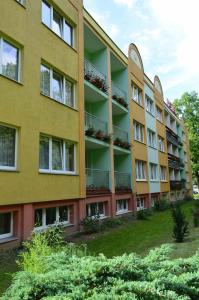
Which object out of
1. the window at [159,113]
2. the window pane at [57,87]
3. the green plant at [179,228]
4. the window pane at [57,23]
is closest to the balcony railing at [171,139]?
the window at [159,113]

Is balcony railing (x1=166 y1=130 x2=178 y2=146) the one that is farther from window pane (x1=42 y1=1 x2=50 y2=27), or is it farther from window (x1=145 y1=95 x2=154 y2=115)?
window pane (x1=42 y1=1 x2=50 y2=27)

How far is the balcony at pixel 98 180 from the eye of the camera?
1850cm

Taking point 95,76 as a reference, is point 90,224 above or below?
below

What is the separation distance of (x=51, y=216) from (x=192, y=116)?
55.6 meters

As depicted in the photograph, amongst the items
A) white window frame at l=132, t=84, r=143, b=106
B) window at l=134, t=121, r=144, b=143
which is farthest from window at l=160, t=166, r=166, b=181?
white window frame at l=132, t=84, r=143, b=106

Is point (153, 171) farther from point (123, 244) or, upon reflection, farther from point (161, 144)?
point (123, 244)

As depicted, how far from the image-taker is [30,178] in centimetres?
1223

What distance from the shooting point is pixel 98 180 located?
65.0 feet

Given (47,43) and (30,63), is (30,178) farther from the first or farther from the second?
(47,43)

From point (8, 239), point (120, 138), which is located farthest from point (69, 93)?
point (8, 239)

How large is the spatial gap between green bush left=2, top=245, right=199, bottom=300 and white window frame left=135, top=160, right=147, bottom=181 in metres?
21.4

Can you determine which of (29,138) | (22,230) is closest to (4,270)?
(22,230)

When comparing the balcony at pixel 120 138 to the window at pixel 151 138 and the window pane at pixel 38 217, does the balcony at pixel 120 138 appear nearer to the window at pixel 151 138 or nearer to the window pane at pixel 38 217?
the window at pixel 151 138

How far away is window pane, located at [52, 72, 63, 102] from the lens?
15.2 meters
